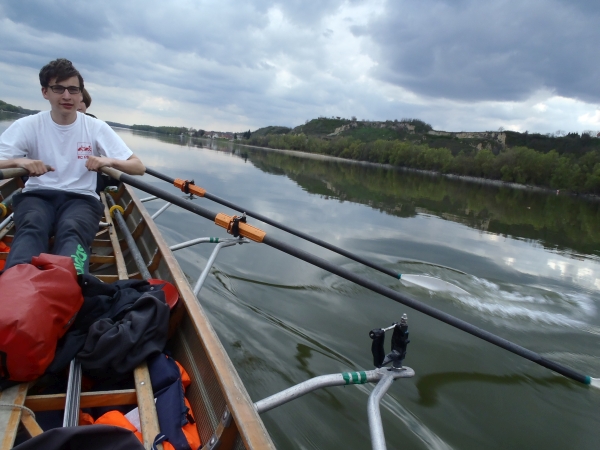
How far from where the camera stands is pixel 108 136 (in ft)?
12.3

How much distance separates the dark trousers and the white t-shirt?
12 cm

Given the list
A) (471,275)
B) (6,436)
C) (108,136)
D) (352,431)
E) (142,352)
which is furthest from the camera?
(471,275)

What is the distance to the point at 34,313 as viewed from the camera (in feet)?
6.14

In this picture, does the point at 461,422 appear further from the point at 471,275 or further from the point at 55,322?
the point at 471,275

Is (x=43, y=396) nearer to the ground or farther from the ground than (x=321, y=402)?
farther from the ground

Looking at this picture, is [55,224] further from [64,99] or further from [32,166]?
[64,99]

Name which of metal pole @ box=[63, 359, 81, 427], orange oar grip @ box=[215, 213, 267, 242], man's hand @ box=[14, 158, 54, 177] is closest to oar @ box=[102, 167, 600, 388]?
orange oar grip @ box=[215, 213, 267, 242]

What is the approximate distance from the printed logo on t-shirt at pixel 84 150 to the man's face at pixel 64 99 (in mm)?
285

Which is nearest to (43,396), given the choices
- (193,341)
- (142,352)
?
(142,352)

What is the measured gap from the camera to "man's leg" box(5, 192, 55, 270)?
259 cm

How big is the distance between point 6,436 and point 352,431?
7.85 feet

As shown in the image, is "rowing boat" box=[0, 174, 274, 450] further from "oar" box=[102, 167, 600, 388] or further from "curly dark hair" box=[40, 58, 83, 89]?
"curly dark hair" box=[40, 58, 83, 89]

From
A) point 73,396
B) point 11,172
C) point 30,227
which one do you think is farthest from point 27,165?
point 73,396

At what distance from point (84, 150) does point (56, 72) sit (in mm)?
694
